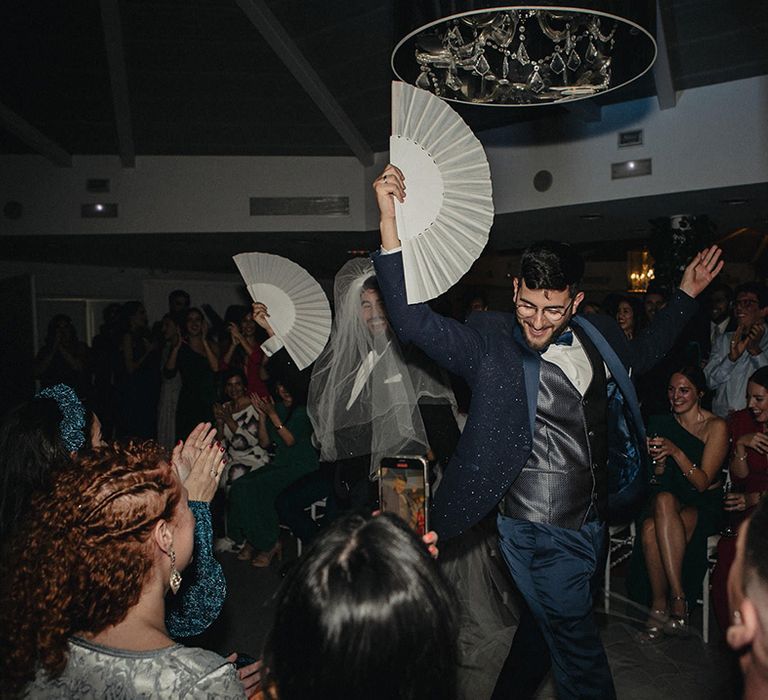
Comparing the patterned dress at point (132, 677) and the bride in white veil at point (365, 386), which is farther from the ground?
the bride in white veil at point (365, 386)

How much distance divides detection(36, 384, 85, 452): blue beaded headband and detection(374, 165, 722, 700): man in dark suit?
104 centimetres

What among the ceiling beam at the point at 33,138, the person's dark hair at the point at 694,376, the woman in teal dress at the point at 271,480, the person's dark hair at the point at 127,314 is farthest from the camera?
the person's dark hair at the point at 127,314

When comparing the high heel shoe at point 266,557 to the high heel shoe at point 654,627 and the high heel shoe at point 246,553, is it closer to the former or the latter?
the high heel shoe at point 246,553

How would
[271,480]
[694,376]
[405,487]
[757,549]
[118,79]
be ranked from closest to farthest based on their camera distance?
[757,549] < [405,487] < [694,376] < [271,480] < [118,79]

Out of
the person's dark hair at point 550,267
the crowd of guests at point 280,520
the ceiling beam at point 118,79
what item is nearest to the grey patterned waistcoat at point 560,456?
the person's dark hair at point 550,267

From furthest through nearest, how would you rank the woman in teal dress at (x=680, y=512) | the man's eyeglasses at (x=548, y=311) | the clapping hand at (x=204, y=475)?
the woman in teal dress at (x=680, y=512) < the man's eyeglasses at (x=548, y=311) < the clapping hand at (x=204, y=475)

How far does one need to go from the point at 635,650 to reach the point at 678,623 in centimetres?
33

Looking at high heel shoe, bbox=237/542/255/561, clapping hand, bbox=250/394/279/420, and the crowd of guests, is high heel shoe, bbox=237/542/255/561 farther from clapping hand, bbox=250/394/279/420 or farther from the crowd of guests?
clapping hand, bbox=250/394/279/420

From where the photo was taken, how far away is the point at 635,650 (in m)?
3.25

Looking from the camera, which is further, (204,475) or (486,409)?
(486,409)

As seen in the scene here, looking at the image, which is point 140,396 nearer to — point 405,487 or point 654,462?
point 405,487

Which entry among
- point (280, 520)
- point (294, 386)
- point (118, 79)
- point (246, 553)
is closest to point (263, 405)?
point (294, 386)

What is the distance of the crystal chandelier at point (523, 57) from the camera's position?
2.57 m

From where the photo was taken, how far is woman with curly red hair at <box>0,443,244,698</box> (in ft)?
4.08
